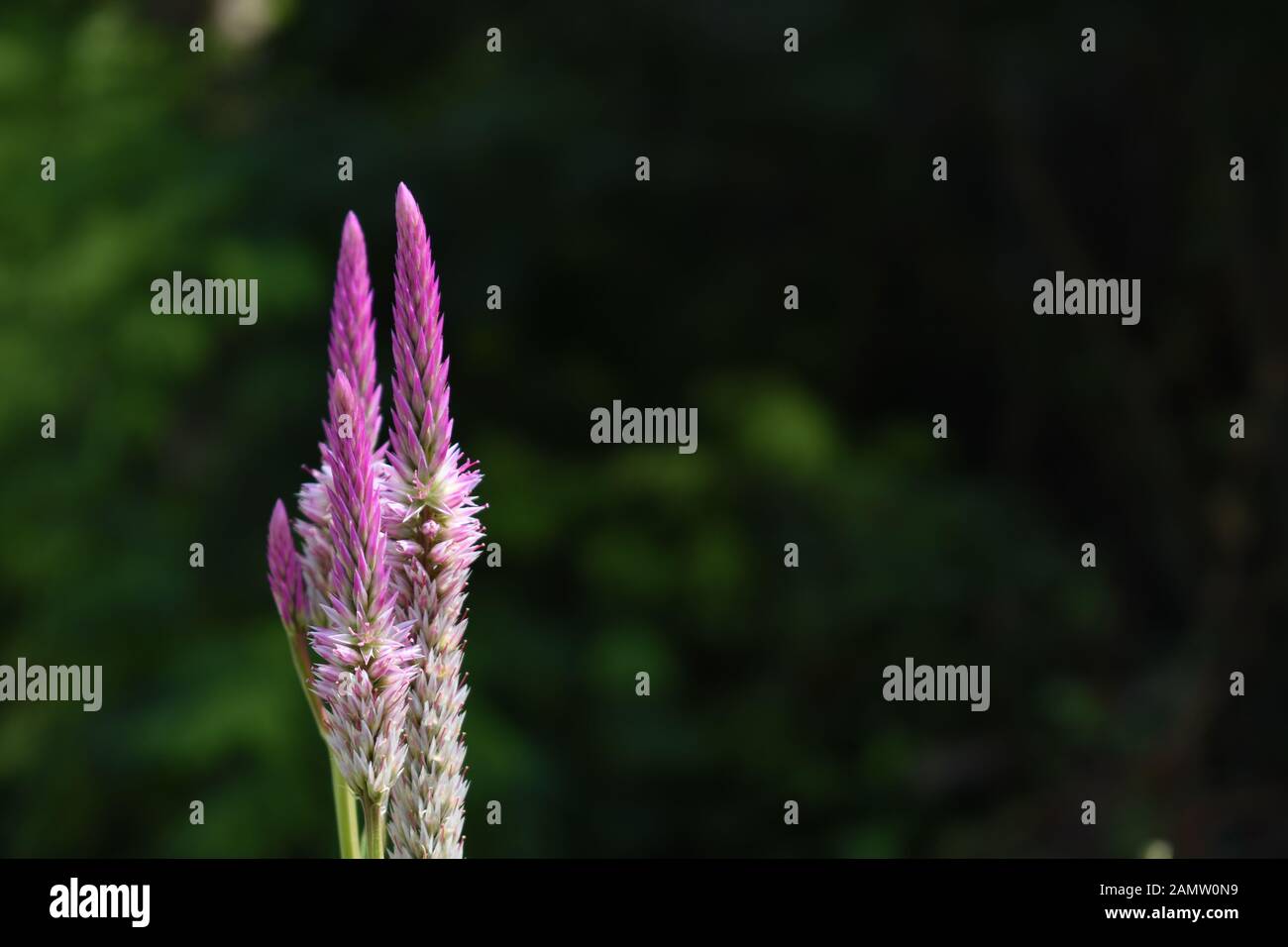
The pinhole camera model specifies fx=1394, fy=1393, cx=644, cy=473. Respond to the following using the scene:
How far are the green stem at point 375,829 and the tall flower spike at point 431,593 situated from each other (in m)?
0.01

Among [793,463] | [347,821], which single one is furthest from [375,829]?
[793,463]

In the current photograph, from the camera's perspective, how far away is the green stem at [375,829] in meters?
0.88

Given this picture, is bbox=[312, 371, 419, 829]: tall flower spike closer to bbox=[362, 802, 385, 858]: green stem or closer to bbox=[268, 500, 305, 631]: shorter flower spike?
bbox=[362, 802, 385, 858]: green stem

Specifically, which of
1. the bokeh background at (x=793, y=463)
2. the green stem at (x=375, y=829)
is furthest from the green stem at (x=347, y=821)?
the bokeh background at (x=793, y=463)

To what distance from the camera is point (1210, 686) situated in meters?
6.12

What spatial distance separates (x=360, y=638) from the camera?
832 millimetres

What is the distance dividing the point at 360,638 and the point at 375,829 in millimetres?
136

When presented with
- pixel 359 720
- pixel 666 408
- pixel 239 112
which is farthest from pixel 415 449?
pixel 239 112

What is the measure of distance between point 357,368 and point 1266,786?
19.5ft

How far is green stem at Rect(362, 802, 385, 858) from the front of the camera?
2.88 ft

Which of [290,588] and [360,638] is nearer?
[360,638]

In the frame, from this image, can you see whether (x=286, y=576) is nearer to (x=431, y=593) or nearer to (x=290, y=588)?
(x=290, y=588)

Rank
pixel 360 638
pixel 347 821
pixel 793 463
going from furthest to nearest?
pixel 793 463 < pixel 347 821 < pixel 360 638

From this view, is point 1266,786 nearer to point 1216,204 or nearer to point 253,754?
point 1216,204
